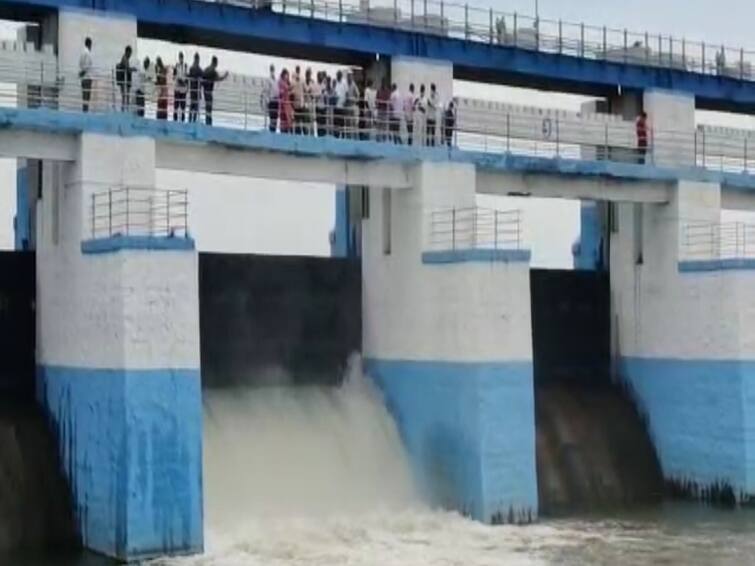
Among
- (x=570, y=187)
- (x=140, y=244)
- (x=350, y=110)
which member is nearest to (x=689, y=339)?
(x=570, y=187)

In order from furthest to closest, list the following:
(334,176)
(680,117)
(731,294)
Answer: (680,117) → (731,294) → (334,176)

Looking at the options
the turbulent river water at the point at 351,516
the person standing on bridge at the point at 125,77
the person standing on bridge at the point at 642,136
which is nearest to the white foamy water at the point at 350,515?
the turbulent river water at the point at 351,516

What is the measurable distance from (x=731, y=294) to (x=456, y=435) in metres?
4.69

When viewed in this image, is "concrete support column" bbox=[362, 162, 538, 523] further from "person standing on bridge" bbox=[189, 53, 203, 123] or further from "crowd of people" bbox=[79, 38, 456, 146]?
"person standing on bridge" bbox=[189, 53, 203, 123]

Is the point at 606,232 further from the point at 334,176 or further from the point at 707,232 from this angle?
the point at 334,176

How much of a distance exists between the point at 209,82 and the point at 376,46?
3478 millimetres

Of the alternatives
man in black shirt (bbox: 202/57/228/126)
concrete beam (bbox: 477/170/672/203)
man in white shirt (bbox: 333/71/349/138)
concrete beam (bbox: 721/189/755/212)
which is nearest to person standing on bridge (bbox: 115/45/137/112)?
man in black shirt (bbox: 202/57/228/126)

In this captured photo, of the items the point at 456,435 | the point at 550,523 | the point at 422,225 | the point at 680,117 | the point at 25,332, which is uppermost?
the point at 680,117

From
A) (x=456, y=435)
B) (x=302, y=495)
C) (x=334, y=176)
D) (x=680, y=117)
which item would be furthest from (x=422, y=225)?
(x=680, y=117)

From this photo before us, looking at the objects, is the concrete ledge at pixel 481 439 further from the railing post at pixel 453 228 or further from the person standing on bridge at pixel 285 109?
the person standing on bridge at pixel 285 109

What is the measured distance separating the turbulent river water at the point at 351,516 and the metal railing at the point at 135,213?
2628mm

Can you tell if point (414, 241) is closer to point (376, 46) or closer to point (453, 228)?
point (453, 228)

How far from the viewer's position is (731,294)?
59.1ft

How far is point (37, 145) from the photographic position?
14281 millimetres
